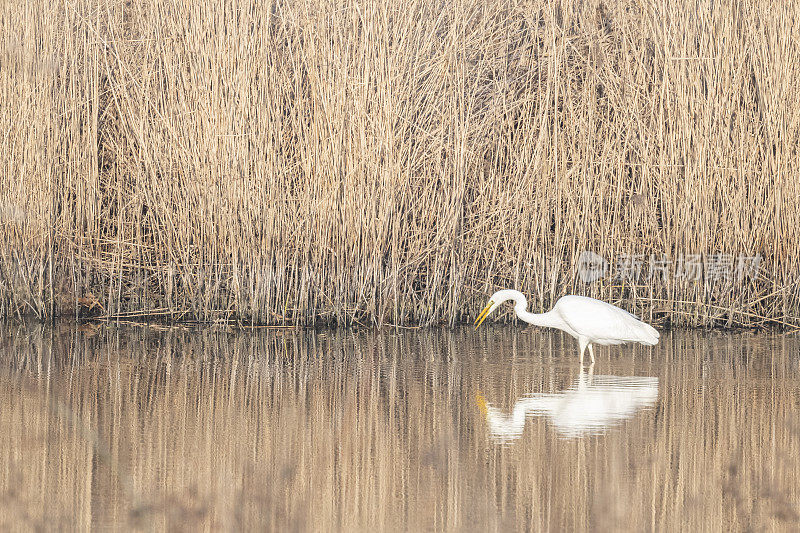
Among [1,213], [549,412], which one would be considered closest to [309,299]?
[1,213]

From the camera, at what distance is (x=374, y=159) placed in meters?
8.14

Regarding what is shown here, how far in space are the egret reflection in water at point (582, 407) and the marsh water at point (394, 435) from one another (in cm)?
1

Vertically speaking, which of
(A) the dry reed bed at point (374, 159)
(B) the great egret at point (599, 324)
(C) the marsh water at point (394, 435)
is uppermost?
(A) the dry reed bed at point (374, 159)

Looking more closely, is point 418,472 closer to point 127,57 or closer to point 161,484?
point 161,484

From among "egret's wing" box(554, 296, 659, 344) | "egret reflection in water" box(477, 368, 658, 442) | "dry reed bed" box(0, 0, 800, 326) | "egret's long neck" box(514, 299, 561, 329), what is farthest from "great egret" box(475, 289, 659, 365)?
"dry reed bed" box(0, 0, 800, 326)

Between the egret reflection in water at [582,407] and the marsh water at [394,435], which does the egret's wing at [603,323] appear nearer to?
the marsh water at [394,435]

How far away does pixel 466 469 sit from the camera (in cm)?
433

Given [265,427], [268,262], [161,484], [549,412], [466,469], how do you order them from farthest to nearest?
[268,262] < [549,412] < [265,427] < [466,469] < [161,484]

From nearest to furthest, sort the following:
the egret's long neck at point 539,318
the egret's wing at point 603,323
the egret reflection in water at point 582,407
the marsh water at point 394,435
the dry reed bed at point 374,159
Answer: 1. the marsh water at point 394,435
2. the egret reflection in water at point 582,407
3. the egret's wing at point 603,323
4. the egret's long neck at point 539,318
5. the dry reed bed at point 374,159

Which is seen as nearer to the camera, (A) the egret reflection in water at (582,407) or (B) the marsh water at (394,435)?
(B) the marsh water at (394,435)

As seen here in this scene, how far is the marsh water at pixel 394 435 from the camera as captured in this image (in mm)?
3775

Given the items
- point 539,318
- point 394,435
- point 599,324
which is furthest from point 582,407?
point 539,318

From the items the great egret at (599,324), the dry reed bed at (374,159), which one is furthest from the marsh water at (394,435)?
the dry reed bed at (374,159)

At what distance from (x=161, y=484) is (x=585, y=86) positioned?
550cm
